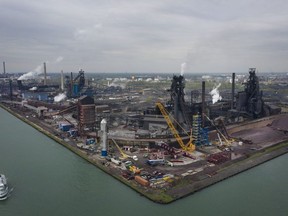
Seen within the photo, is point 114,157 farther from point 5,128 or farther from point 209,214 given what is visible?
point 5,128

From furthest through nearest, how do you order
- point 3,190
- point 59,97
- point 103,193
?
point 59,97, point 103,193, point 3,190

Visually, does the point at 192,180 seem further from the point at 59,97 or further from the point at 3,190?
the point at 59,97

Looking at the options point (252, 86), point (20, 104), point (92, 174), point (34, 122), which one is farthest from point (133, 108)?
point (92, 174)

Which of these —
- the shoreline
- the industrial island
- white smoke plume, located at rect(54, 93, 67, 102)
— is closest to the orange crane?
the industrial island

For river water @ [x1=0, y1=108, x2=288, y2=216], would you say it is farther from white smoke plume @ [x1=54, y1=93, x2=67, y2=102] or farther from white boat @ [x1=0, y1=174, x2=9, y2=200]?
white smoke plume @ [x1=54, y1=93, x2=67, y2=102]

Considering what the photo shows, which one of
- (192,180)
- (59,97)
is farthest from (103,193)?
(59,97)
